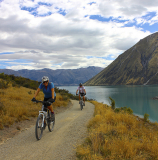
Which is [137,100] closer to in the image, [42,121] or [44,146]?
[42,121]

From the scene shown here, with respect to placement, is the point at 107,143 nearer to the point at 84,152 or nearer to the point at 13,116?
the point at 84,152

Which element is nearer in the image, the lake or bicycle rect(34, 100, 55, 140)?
bicycle rect(34, 100, 55, 140)

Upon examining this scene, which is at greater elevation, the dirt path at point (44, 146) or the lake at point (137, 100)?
the dirt path at point (44, 146)

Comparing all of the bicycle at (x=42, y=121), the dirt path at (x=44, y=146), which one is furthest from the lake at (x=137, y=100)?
the bicycle at (x=42, y=121)

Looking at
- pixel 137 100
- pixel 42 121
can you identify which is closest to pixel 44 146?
pixel 42 121

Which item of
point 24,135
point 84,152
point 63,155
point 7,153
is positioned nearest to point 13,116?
point 24,135

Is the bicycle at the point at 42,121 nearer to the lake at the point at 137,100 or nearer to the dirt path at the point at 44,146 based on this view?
the dirt path at the point at 44,146

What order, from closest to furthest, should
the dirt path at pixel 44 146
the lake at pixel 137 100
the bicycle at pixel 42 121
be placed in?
the dirt path at pixel 44 146, the bicycle at pixel 42 121, the lake at pixel 137 100

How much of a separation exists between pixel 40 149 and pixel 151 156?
366 centimetres

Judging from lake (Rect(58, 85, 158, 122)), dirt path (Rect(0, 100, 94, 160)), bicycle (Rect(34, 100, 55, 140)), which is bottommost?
lake (Rect(58, 85, 158, 122))

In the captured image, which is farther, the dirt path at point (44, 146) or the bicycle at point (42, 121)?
the bicycle at point (42, 121)

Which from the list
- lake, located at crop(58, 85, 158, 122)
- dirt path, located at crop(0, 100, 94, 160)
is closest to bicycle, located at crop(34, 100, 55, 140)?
dirt path, located at crop(0, 100, 94, 160)

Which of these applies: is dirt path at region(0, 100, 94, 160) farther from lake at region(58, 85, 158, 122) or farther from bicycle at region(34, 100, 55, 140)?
lake at region(58, 85, 158, 122)

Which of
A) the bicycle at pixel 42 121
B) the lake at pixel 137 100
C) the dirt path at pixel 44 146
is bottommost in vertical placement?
the lake at pixel 137 100
